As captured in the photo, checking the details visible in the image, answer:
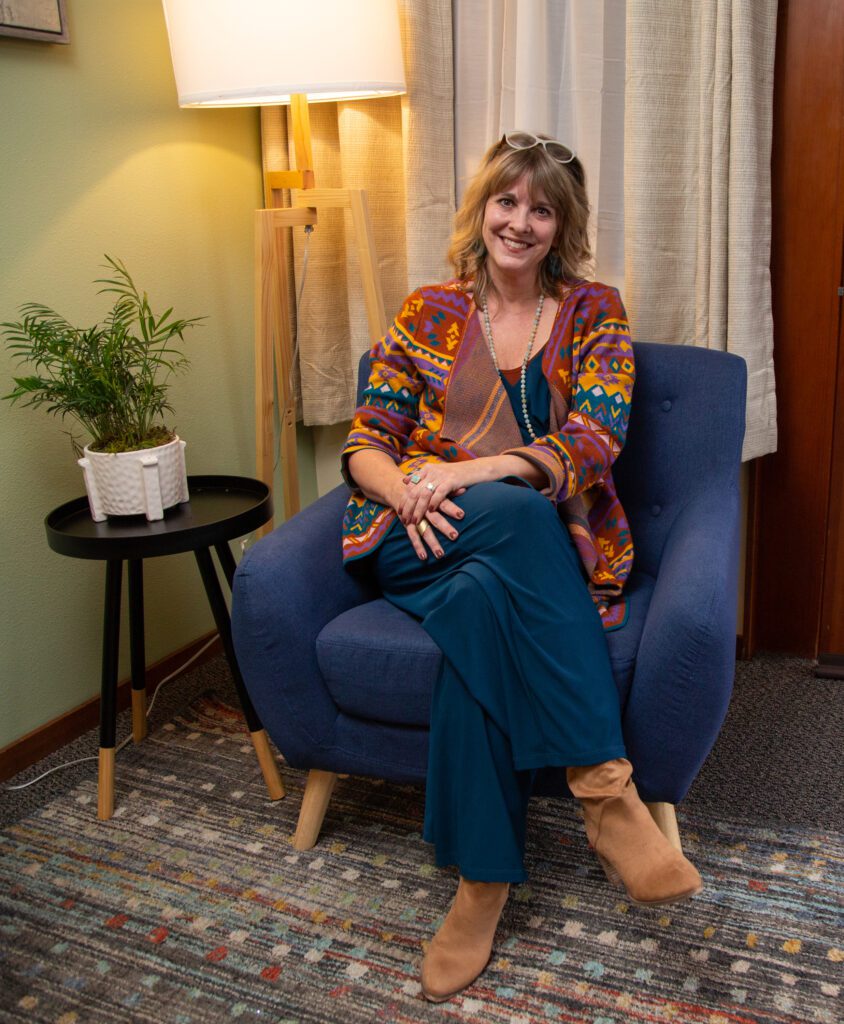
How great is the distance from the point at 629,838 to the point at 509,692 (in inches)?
10.2

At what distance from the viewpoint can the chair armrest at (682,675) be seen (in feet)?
4.66

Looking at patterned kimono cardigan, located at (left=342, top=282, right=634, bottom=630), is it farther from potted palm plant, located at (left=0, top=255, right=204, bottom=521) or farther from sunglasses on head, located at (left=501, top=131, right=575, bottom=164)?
potted palm plant, located at (left=0, top=255, right=204, bottom=521)

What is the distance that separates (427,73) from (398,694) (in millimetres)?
1413

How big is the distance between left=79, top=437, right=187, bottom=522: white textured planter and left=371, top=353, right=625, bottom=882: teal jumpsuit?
2.05ft

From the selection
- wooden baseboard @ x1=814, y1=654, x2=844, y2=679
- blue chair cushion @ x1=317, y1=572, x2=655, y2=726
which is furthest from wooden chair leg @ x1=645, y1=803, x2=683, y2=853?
wooden baseboard @ x1=814, y1=654, x2=844, y2=679

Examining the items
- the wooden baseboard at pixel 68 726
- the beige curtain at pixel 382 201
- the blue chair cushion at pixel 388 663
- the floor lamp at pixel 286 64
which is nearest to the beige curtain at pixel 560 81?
the beige curtain at pixel 382 201

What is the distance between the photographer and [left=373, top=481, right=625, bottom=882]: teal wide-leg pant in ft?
4.73

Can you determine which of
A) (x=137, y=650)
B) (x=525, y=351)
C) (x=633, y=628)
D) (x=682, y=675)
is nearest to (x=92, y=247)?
(x=137, y=650)

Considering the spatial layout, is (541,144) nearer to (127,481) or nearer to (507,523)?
(507,523)

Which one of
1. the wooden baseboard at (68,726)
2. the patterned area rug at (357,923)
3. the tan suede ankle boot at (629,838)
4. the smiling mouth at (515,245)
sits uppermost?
the smiling mouth at (515,245)

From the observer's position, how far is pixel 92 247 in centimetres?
210

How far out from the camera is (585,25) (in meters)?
2.12

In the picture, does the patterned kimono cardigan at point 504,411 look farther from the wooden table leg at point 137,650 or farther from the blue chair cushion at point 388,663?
the wooden table leg at point 137,650

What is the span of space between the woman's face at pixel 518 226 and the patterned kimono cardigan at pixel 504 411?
4.2 inches
